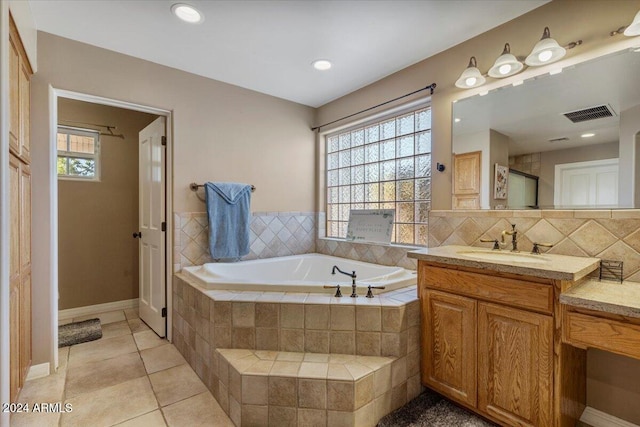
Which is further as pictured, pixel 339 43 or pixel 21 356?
pixel 339 43

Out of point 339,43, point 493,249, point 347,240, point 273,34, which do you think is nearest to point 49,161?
point 273,34

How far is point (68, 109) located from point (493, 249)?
165 inches

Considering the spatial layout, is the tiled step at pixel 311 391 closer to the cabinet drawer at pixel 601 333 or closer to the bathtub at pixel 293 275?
the bathtub at pixel 293 275

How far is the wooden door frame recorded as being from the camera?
211cm

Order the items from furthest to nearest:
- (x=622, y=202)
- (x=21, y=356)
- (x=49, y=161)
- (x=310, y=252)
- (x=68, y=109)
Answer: (x=310, y=252) < (x=68, y=109) < (x=49, y=161) < (x=21, y=356) < (x=622, y=202)

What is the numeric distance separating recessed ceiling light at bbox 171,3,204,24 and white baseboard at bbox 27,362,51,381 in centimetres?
253

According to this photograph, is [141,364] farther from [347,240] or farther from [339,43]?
[339,43]

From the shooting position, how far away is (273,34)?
210cm

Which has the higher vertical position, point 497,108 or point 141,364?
point 497,108

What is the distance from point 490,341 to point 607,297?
53 centimetres

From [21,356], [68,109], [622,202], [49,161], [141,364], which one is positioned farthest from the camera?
[68,109]

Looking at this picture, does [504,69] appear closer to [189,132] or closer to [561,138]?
[561,138]

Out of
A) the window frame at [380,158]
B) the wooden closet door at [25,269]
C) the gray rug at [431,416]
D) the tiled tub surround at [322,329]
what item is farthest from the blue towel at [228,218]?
the gray rug at [431,416]

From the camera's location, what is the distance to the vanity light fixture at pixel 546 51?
1.64 meters
